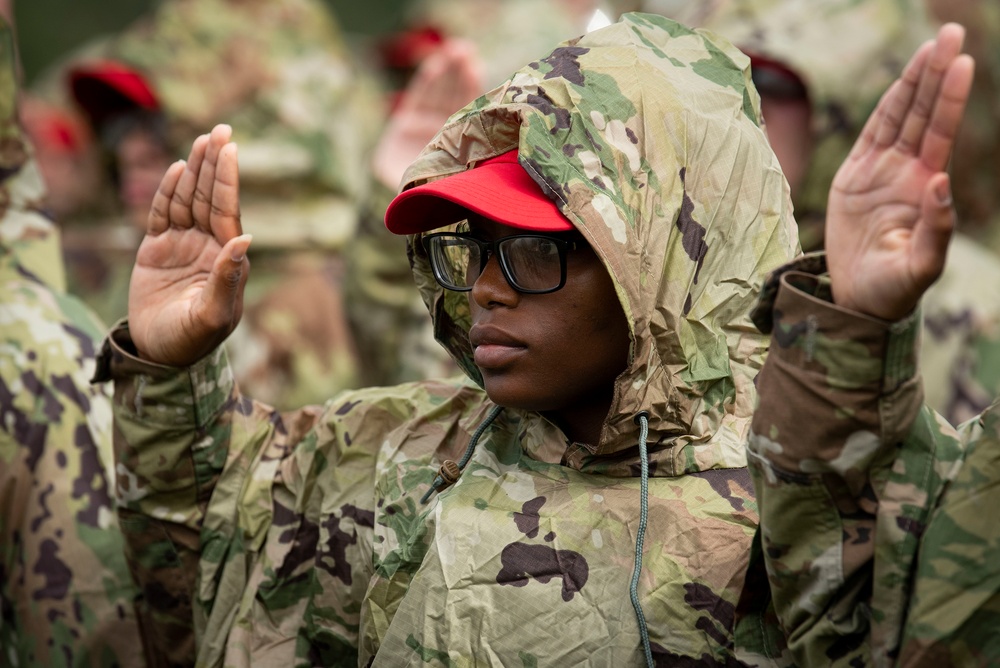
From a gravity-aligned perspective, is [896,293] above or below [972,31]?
above

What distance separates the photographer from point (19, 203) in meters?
3.72

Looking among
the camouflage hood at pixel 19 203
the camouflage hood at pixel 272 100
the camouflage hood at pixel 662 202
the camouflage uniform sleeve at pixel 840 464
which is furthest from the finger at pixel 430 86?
the camouflage uniform sleeve at pixel 840 464

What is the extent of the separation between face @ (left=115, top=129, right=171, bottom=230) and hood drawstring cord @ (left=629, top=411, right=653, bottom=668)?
173 inches

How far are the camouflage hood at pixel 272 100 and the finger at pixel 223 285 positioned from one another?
402 cm

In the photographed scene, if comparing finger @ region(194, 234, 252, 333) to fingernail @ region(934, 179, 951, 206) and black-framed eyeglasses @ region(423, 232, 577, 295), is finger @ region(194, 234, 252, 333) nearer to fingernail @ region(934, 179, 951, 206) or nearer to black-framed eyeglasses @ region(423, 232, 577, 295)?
black-framed eyeglasses @ region(423, 232, 577, 295)

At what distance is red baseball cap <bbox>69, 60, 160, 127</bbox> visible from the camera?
608 centimetres

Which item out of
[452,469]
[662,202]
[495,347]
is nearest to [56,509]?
[452,469]

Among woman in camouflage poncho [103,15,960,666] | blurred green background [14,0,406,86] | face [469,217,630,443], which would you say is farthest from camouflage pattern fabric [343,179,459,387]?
blurred green background [14,0,406,86]

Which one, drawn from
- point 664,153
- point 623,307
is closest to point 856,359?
point 623,307

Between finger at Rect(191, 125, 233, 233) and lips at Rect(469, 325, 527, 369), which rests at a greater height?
finger at Rect(191, 125, 233, 233)

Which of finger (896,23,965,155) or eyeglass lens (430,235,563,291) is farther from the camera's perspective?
eyeglass lens (430,235,563,291)

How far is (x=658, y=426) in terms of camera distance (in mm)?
2393

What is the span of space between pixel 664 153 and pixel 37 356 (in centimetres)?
181

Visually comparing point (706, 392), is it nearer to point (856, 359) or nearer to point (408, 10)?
point (856, 359)
